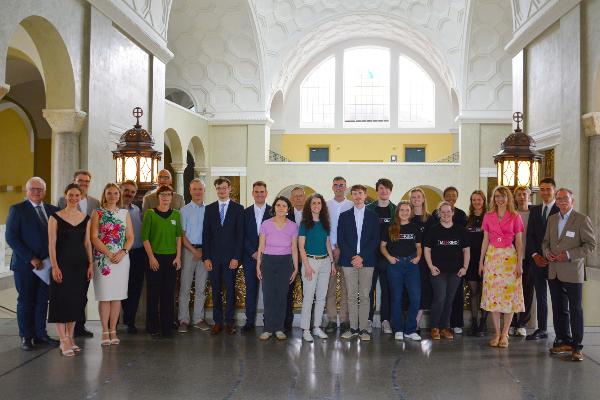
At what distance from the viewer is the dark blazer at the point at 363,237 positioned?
23.8 ft

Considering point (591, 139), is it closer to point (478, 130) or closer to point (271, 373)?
point (271, 373)


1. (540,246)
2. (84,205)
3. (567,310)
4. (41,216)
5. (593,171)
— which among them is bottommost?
(567,310)

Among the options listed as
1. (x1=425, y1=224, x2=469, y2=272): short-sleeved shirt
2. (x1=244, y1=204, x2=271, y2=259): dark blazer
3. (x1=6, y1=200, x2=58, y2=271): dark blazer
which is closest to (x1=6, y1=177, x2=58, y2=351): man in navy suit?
(x1=6, y1=200, x2=58, y2=271): dark blazer

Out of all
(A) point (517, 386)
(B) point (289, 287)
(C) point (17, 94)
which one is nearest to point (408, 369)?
(A) point (517, 386)

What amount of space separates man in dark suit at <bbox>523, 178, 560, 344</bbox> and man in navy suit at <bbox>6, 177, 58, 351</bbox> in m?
5.44

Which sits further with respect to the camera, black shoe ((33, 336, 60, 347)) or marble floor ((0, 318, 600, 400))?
black shoe ((33, 336, 60, 347))

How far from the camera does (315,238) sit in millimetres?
7234

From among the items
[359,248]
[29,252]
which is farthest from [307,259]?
[29,252]

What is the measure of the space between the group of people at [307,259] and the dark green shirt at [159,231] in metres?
0.01

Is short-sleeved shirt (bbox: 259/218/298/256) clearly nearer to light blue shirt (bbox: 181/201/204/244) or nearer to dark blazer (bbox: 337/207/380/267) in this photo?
dark blazer (bbox: 337/207/380/267)

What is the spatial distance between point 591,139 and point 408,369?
6.46 m

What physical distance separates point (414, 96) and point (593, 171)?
2243 centimetres

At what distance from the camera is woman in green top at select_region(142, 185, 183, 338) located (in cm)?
727

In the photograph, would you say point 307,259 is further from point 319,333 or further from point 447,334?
point 447,334
